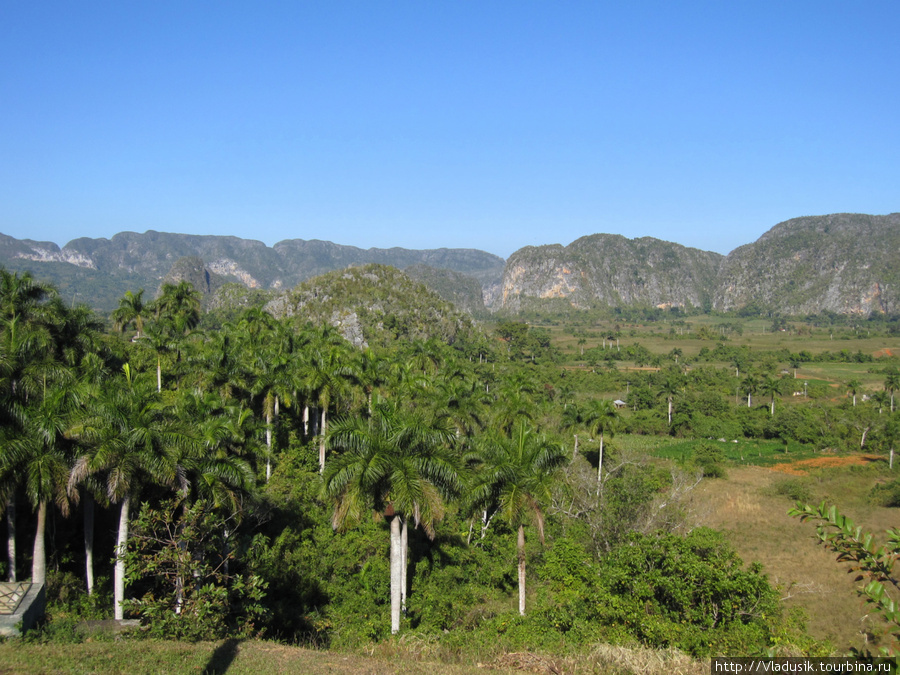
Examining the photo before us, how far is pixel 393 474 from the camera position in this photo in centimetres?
1479

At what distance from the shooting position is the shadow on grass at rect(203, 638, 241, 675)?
1031cm

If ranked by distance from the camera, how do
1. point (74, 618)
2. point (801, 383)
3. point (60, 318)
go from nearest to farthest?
1. point (74, 618)
2. point (60, 318)
3. point (801, 383)

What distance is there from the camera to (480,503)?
17.0 meters

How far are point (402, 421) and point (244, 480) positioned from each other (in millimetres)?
5033

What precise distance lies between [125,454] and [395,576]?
7.72m

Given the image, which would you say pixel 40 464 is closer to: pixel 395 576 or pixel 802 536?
pixel 395 576

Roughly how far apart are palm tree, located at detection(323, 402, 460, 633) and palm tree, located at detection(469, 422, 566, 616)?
1289 millimetres

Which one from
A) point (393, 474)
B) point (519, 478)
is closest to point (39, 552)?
point (393, 474)

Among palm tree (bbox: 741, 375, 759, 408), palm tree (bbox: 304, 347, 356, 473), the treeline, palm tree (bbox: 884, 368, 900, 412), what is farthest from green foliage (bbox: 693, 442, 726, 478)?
palm tree (bbox: 884, 368, 900, 412)

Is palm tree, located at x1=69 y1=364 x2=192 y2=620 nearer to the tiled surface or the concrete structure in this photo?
the concrete structure

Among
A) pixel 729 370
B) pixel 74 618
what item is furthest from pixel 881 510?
pixel 729 370

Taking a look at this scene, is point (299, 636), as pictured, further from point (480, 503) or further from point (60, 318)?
point (60, 318)

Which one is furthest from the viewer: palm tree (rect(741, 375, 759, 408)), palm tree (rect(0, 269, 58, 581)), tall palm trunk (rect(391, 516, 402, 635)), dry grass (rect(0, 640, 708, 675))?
palm tree (rect(741, 375, 759, 408))

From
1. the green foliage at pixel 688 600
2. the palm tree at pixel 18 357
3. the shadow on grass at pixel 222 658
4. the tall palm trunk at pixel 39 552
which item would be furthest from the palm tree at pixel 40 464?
the green foliage at pixel 688 600
